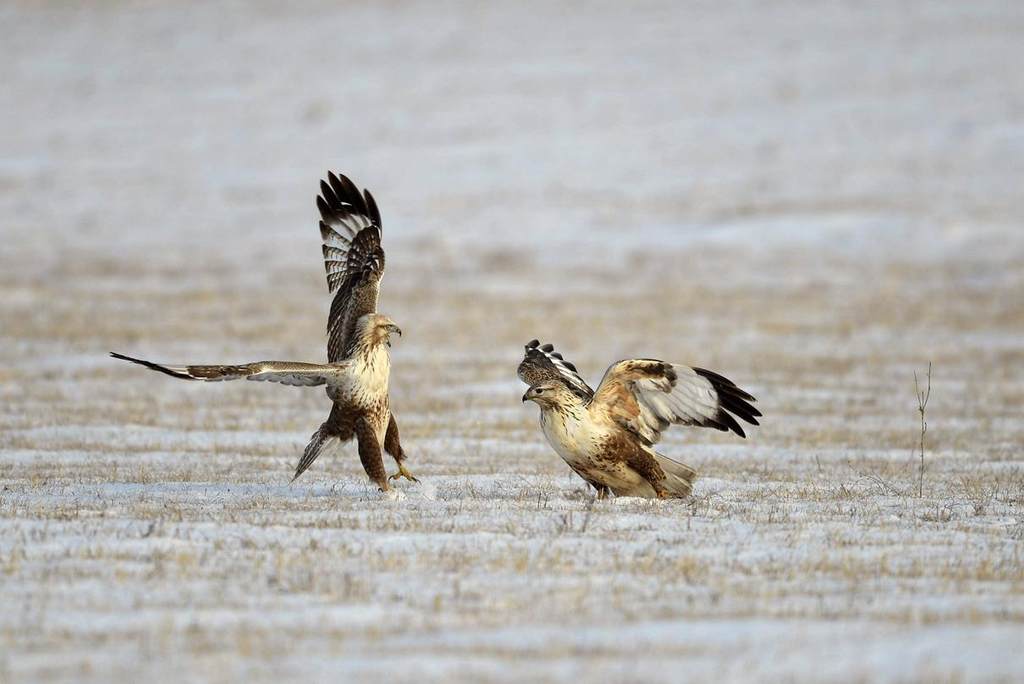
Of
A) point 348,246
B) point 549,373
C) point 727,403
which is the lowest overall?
point 727,403

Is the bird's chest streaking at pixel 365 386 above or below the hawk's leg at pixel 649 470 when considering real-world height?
above

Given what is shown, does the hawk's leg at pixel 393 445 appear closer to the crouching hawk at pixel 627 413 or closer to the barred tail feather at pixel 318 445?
the barred tail feather at pixel 318 445

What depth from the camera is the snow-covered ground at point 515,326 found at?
6379 millimetres

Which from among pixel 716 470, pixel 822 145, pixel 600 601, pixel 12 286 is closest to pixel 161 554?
pixel 600 601

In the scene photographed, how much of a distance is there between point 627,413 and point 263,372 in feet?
8.06

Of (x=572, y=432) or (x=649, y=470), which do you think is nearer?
(x=572, y=432)

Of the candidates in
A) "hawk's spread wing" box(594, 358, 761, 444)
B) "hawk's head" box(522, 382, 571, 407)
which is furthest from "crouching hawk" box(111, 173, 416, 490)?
"hawk's spread wing" box(594, 358, 761, 444)

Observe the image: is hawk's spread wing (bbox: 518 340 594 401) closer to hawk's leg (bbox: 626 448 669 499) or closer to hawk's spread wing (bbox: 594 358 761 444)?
hawk's spread wing (bbox: 594 358 761 444)

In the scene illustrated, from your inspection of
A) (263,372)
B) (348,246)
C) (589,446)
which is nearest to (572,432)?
(589,446)

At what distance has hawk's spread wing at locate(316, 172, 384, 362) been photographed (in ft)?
35.5

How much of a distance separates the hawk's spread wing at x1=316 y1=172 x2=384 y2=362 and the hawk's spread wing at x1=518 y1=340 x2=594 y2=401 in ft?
4.59

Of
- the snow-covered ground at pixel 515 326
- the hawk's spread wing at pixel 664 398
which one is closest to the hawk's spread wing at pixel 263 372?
the snow-covered ground at pixel 515 326

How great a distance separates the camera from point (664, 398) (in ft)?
32.9

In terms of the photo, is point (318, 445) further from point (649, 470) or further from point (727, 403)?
point (727, 403)
